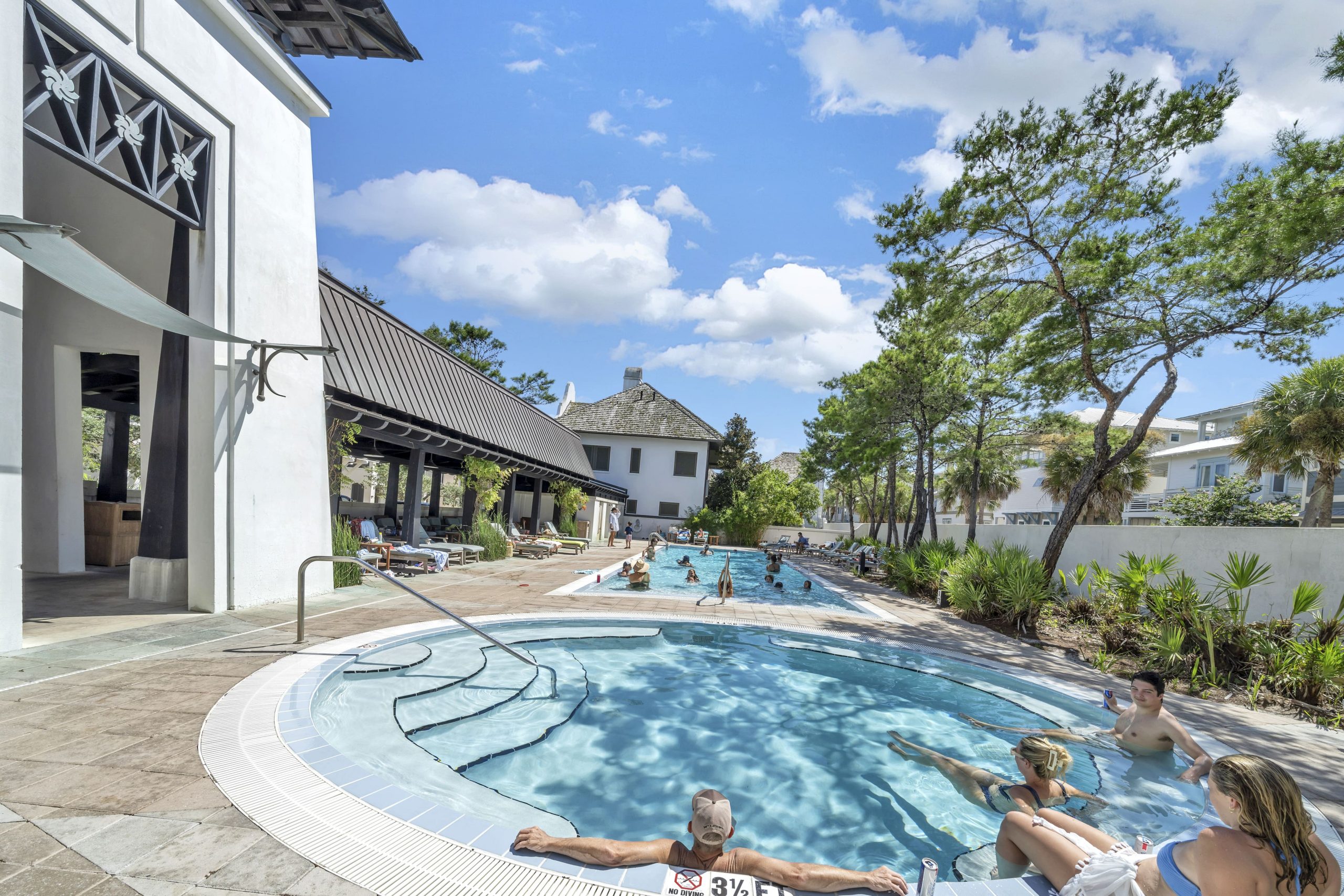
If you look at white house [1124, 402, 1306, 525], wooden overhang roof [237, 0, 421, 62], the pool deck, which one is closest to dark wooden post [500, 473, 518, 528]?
the pool deck

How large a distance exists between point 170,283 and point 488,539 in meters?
8.86

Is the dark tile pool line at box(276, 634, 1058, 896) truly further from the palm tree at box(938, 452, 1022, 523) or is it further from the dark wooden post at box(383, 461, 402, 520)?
the palm tree at box(938, 452, 1022, 523)

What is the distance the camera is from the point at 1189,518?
1823 centimetres

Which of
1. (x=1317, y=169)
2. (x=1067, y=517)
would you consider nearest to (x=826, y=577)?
(x=1067, y=517)

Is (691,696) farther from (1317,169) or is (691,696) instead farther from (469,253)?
(469,253)

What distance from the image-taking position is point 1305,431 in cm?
1159

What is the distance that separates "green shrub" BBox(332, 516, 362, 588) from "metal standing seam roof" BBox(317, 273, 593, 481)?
78.9 inches

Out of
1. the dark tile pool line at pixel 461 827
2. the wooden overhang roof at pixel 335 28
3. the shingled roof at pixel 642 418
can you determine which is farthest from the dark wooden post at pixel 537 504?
the dark tile pool line at pixel 461 827

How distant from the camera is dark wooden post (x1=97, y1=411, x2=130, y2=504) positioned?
9.57 meters

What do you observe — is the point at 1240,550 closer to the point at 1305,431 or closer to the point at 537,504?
the point at 1305,431

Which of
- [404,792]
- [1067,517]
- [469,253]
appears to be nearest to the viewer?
[404,792]

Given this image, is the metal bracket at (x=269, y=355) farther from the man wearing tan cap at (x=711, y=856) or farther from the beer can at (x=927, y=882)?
the beer can at (x=927, y=882)

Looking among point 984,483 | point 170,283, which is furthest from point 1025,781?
point 984,483

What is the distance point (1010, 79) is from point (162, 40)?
10.5 metres
